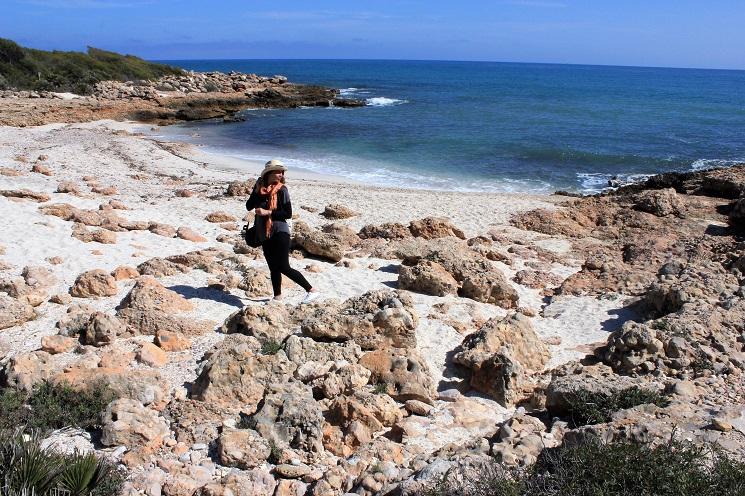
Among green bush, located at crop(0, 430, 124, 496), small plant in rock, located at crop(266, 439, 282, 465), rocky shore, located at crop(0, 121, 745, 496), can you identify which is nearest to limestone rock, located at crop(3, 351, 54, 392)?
rocky shore, located at crop(0, 121, 745, 496)

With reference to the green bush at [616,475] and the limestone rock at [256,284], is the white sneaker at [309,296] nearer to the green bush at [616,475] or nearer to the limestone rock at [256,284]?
the limestone rock at [256,284]

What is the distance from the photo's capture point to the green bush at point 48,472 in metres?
3.40

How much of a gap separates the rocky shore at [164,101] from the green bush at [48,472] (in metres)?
26.4

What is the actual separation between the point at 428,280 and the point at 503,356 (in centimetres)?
256

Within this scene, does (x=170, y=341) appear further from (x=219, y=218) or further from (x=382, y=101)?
(x=382, y=101)

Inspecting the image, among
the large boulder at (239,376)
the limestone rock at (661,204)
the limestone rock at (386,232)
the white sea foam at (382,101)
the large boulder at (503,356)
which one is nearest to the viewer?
the large boulder at (239,376)

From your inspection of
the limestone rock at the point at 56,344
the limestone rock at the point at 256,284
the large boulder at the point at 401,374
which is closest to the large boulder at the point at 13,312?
the limestone rock at the point at 56,344

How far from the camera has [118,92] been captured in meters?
40.5

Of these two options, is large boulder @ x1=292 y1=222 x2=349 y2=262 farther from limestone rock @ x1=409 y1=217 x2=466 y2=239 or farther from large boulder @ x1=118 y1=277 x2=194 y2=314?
large boulder @ x1=118 y1=277 x2=194 y2=314

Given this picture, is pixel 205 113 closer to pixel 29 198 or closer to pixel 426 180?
pixel 426 180

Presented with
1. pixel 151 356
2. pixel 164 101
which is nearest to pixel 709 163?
pixel 151 356

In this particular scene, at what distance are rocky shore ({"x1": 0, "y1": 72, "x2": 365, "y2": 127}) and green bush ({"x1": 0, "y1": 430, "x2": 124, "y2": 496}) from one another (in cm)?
2645

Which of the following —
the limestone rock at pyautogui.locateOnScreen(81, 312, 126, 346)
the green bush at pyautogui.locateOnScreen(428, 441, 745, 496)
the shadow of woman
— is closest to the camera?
the green bush at pyautogui.locateOnScreen(428, 441, 745, 496)

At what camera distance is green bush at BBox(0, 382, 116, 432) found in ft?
14.5
